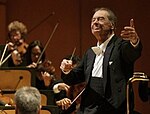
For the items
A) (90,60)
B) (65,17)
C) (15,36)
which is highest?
(65,17)

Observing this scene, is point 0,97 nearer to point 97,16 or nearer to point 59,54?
point 97,16

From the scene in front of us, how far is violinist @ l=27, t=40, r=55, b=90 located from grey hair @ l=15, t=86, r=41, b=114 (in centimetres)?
172

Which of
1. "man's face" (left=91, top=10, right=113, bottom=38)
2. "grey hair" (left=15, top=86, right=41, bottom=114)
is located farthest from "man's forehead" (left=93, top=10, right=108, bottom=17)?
"grey hair" (left=15, top=86, right=41, bottom=114)

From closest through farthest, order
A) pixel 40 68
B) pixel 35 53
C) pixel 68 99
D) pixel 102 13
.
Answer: pixel 102 13 < pixel 68 99 < pixel 40 68 < pixel 35 53

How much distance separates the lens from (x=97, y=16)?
2609 mm

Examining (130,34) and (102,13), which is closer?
(130,34)

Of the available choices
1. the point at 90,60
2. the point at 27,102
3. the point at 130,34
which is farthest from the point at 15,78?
the point at 27,102

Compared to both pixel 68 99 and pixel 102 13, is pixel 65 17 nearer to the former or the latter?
pixel 68 99

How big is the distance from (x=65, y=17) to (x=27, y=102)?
3.62 m

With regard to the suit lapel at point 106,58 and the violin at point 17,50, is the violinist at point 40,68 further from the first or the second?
the suit lapel at point 106,58

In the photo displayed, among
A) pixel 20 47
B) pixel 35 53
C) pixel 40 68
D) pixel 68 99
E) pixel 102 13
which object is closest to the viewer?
pixel 102 13

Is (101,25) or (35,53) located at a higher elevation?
(101,25)

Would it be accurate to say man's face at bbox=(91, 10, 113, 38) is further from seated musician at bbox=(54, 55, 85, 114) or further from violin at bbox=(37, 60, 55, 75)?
violin at bbox=(37, 60, 55, 75)

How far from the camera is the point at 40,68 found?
12.5 feet
